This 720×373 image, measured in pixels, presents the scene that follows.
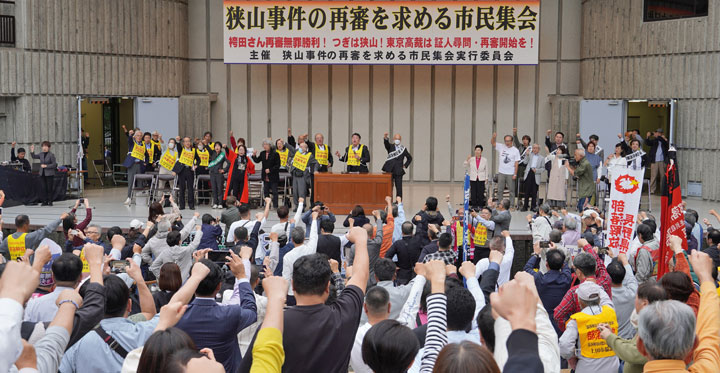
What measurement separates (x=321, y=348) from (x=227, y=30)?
58.0 feet

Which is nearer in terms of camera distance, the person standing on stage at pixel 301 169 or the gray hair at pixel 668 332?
the gray hair at pixel 668 332

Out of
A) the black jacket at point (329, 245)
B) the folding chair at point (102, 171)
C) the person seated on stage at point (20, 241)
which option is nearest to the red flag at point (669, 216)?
the black jacket at point (329, 245)

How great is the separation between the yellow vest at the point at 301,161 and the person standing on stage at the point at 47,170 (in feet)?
16.8

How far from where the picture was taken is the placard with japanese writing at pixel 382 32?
63.9 ft

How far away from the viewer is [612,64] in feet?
63.9

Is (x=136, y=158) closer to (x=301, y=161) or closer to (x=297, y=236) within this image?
(x=301, y=161)

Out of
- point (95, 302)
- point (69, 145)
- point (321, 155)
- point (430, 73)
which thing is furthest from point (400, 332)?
point (430, 73)

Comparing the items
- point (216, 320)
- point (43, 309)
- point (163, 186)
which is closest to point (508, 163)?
point (163, 186)

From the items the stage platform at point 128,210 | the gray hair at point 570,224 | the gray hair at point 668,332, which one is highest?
the gray hair at point 668,332

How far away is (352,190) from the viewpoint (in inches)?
642

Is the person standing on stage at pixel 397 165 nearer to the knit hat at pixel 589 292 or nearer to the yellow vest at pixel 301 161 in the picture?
the yellow vest at pixel 301 161

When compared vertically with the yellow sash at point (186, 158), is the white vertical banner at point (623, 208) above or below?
below

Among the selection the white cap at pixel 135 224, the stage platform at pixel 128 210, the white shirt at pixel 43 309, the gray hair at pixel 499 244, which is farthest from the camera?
the stage platform at pixel 128 210

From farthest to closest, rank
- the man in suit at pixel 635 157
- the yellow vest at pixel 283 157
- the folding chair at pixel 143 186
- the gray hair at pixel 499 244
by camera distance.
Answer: the yellow vest at pixel 283 157, the folding chair at pixel 143 186, the man in suit at pixel 635 157, the gray hair at pixel 499 244
